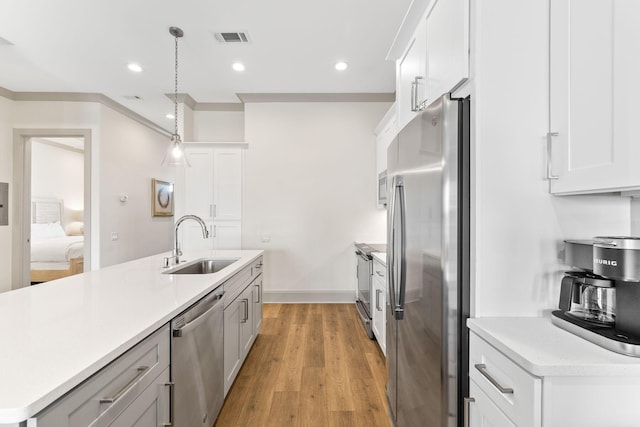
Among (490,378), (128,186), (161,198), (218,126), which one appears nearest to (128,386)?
(490,378)

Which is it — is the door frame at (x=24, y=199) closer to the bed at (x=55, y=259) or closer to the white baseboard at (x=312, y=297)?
the bed at (x=55, y=259)

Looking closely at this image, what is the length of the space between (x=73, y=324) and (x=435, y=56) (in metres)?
1.88

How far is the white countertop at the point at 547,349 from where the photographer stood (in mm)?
785

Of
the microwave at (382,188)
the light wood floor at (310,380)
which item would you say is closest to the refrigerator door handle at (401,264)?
the light wood floor at (310,380)

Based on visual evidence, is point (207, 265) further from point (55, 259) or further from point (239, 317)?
point (55, 259)

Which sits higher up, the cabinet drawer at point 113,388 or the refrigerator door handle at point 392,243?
the refrigerator door handle at point 392,243

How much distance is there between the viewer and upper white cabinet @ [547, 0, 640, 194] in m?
0.87

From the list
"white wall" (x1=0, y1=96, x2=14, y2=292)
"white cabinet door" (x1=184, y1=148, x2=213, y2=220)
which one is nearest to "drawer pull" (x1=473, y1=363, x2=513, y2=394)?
"white cabinet door" (x1=184, y1=148, x2=213, y2=220)

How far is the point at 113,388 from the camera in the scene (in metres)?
0.93

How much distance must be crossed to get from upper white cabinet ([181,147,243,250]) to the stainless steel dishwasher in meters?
2.60

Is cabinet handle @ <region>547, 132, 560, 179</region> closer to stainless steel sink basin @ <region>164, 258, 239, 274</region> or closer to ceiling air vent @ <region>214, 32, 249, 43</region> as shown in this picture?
stainless steel sink basin @ <region>164, 258, 239, 274</region>

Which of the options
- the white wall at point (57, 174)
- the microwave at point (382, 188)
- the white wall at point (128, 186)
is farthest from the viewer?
the white wall at point (57, 174)

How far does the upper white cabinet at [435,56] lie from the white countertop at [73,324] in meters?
1.53

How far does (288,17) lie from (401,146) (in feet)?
6.10
